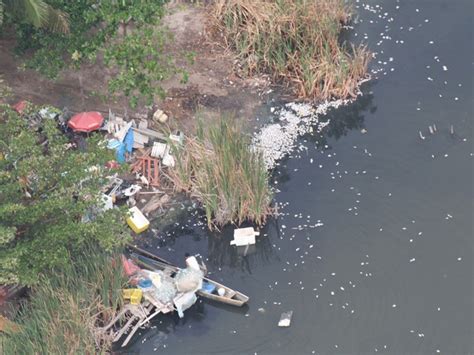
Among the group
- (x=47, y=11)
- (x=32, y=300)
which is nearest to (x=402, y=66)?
(x=47, y=11)

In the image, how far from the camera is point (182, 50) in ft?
42.6

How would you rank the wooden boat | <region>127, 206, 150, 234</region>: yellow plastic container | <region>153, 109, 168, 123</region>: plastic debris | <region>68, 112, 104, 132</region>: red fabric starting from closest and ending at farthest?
the wooden boat, <region>127, 206, 150, 234</region>: yellow plastic container, <region>68, 112, 104, 132</region>: red fabric, <region>153, 109, 168, 123</region>: plastic debris

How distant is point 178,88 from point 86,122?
1.80m

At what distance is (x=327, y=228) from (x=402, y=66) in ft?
12.6

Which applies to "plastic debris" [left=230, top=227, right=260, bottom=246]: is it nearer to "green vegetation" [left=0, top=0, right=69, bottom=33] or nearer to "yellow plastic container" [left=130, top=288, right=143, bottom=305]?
"yellow plastic container" [left=130, top=288, right=143, bottom=305]

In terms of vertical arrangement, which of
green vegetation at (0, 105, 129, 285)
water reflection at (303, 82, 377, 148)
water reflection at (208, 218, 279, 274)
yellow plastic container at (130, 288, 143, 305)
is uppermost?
green vegetation at (0, 105, 129, 285)

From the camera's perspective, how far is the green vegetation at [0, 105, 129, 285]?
8.28 m

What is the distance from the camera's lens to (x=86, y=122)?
11188mm

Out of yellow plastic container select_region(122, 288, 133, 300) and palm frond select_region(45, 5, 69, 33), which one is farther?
palm frond select_region(45, 5, 69, 33)

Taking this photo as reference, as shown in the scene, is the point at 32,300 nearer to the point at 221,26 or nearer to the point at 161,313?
the point at 161,313

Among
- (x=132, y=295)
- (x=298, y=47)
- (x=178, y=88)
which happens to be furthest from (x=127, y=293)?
(x=298, y=47)

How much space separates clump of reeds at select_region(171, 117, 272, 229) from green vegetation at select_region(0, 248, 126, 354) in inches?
70.0

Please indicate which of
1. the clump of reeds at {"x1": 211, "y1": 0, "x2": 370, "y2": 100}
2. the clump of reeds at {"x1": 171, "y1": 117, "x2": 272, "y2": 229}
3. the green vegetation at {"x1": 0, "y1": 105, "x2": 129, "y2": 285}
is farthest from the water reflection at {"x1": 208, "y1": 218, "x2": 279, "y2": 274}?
the clump of reeds at {"x1": 211, "y1": 0, "x2": 370, "y2": 100}

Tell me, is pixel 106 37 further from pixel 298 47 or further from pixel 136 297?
pixel 136 297
